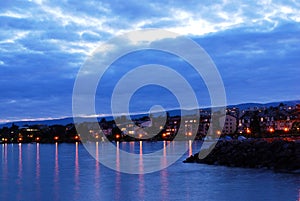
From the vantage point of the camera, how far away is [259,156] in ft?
74.4

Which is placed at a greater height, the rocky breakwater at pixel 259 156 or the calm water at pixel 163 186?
the rocky breakwater at pixel 259 156

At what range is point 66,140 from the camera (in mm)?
101812

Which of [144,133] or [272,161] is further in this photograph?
[144,133]

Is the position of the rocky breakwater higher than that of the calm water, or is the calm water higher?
the rocky breakwater

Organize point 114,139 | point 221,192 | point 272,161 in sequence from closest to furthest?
point 221,192 < point 272,161 < point 114,139

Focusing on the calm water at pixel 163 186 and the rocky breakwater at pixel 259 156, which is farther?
the rocky breakwater at pixel 259 156

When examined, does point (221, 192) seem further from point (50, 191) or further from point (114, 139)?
point (114, 139)

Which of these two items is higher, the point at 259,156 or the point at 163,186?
the point at 259,156

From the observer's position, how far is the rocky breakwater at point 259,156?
20.2 meters

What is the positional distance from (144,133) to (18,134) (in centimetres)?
3417

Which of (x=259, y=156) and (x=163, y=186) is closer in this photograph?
(x=163, y=186)

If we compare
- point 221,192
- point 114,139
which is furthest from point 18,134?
point 221,192

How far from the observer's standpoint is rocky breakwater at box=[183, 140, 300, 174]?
2019cm

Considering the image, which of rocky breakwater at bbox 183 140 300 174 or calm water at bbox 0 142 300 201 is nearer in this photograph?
calm water at bbox 0 142 300 201
